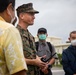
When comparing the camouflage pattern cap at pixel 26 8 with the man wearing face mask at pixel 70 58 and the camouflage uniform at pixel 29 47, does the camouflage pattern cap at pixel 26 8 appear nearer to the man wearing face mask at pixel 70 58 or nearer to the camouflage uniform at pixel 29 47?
the camouflage uniform at pixel 29 47

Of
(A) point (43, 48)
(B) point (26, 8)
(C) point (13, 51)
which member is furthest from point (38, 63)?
(C) point (13, 51)

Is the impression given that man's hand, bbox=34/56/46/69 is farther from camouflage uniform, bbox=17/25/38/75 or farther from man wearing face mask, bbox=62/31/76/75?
man wearing face mask, bbox=62/31/76/75

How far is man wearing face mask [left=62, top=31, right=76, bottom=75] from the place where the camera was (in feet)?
18.3

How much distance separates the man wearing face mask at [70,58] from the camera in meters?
5.59

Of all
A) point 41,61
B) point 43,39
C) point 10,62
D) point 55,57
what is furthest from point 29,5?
point 10,62

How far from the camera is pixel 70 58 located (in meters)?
5.62

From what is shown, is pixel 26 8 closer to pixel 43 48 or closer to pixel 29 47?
pixel 29 47

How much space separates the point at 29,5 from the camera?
4336 millimetres

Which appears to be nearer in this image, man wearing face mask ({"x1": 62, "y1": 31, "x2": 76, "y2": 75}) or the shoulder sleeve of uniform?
the shoulder sleeve of uniform

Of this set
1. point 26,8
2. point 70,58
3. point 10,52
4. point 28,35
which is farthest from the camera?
point 70,58

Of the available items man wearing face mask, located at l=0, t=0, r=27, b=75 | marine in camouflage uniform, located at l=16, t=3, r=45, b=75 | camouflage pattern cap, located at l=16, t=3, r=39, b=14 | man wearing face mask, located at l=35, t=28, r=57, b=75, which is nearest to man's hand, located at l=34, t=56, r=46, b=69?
marine in camouflage uniform, located at l=16, t=3, r=45, b=75

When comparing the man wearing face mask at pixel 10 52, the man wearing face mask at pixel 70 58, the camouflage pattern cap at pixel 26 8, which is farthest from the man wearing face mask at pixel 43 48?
the man wearing face mask at pixel 10 52

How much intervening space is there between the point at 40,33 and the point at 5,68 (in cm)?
343

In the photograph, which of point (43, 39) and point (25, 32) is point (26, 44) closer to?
point (25, 32)
